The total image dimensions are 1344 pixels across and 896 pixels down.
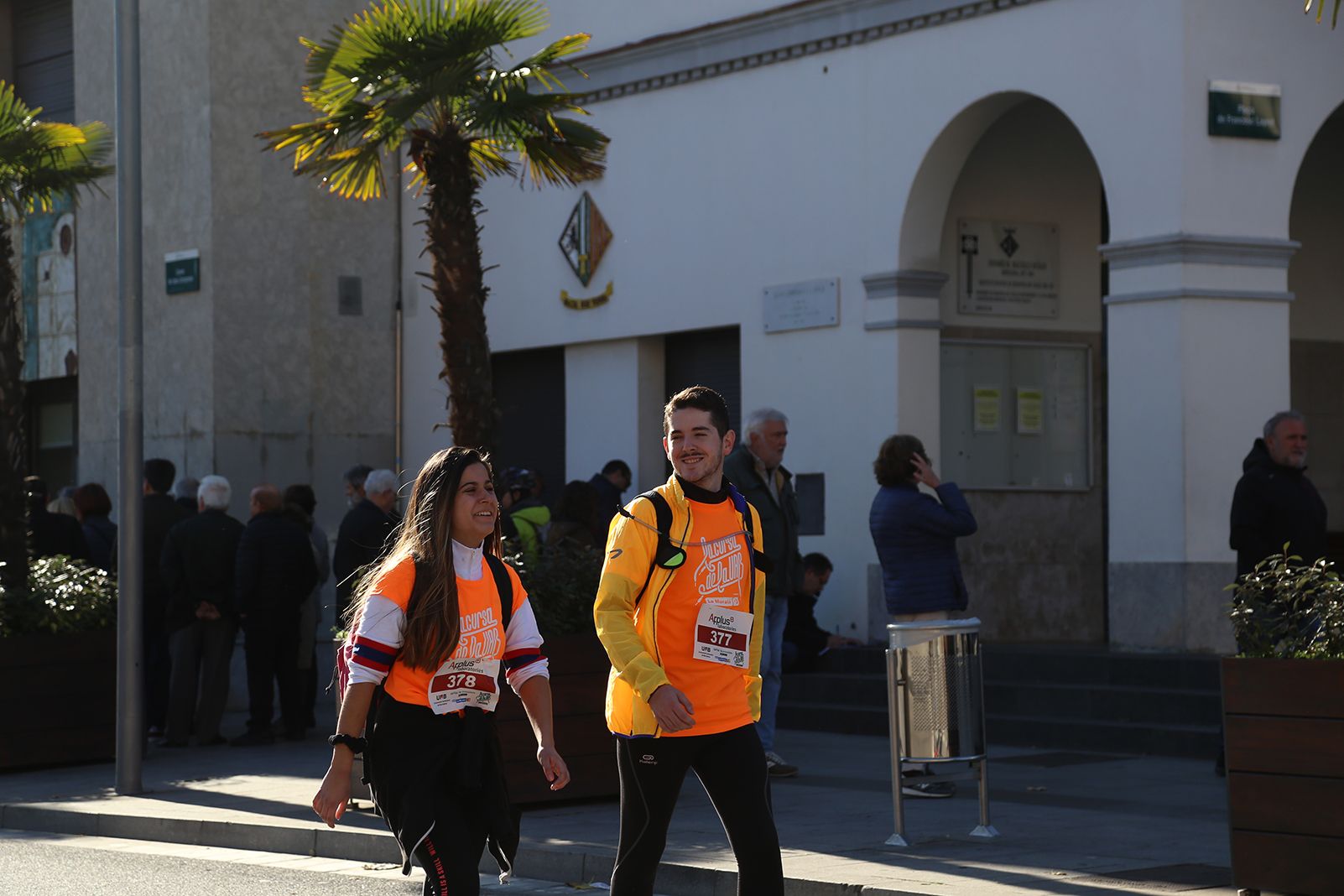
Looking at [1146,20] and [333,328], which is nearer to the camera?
[1146,20]

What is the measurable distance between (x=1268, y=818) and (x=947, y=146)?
938 centimetres

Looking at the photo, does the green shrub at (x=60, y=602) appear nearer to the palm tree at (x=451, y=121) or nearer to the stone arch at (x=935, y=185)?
the palm tree at (x=451, y=121)

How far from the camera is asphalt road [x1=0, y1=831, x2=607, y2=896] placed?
914 cm

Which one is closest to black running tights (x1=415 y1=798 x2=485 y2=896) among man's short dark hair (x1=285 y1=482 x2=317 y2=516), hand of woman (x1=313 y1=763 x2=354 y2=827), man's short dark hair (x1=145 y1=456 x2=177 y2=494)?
hand of woman (x1=313 y1=763 x2=354 y2=827)

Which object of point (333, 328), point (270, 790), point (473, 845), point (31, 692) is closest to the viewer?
point (473, 845)

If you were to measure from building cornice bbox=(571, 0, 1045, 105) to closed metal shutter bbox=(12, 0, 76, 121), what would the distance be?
7178 mm

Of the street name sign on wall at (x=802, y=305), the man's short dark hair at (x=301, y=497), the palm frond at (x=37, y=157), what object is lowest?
the man's short dark hair at (x=301, y=497)

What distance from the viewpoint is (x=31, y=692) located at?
44.6 ft

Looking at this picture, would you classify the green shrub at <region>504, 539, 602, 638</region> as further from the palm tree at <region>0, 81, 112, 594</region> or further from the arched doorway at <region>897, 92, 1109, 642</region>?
the arched doorway at <region>897, 92, 1109, 642</region>

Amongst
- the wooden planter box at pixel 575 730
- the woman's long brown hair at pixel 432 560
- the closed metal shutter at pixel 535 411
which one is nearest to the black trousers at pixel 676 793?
the woman's long brown hair at pixel 432 560

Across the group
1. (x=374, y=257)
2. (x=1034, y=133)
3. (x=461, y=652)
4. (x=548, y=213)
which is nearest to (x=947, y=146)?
(x=1034, y=133)

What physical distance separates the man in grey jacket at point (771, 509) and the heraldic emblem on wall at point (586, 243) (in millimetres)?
7678

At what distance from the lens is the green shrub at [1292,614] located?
7762mm

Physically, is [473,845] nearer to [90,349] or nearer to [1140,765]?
[1140,765]
